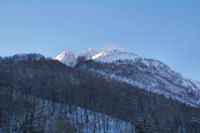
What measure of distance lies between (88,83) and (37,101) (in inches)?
1394

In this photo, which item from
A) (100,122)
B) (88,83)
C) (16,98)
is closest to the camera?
(100,122)

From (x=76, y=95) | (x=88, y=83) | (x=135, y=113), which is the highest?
(x=88, y=83)

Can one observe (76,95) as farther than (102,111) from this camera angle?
Yes

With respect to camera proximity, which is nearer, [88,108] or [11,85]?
[88,108]

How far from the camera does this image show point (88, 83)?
120 metres

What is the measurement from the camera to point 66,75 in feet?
423

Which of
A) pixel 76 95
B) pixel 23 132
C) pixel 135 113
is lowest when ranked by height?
pixel 23 132

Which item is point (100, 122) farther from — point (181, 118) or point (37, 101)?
point (181, 118)

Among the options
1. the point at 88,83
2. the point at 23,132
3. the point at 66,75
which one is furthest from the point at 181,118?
the point at 23,132

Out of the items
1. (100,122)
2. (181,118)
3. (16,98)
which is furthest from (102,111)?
Answer: (181,118)

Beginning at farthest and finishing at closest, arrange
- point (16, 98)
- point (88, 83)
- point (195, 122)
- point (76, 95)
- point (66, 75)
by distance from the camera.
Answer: point (66, 75) < point (88, 83) < point (195, 122) < point (76, 95) < point (16, 98)

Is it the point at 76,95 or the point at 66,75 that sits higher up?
the point at 66,75

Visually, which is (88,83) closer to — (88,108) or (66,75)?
(66,75)

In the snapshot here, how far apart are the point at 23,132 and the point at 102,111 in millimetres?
39641
